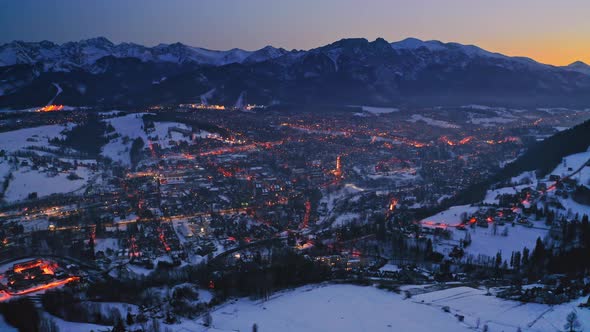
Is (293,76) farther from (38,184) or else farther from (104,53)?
(38,184)

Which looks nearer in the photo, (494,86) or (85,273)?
(85,273)

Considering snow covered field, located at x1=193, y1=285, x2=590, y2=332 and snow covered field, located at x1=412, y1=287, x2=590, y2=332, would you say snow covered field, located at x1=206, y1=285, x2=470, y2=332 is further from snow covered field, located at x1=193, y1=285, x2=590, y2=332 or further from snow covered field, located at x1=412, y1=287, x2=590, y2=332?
snow covered field, located at x1=412, y1=287, x2=590, y2=332

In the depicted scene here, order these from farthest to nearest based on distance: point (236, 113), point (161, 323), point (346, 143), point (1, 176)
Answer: point (236, 113) → point (346, 143) → point (1, 176) → point (161, 323)

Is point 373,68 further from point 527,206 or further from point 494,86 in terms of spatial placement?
point 527,206

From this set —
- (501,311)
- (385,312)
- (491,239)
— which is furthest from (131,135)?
(501,311)

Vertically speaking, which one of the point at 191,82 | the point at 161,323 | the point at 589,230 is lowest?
the point at 161,323

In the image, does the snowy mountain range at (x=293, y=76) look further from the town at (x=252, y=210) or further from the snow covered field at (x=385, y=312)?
the snow covered field at (x=385, y=312)

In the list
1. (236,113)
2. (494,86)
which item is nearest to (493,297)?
(236,113)

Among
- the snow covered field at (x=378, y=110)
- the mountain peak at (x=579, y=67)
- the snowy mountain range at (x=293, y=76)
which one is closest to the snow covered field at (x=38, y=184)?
the snowy mountain range at (x=293, y=76)

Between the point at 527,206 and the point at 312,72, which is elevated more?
the point at 312,72

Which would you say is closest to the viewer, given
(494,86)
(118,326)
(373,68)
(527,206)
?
(118,326)
